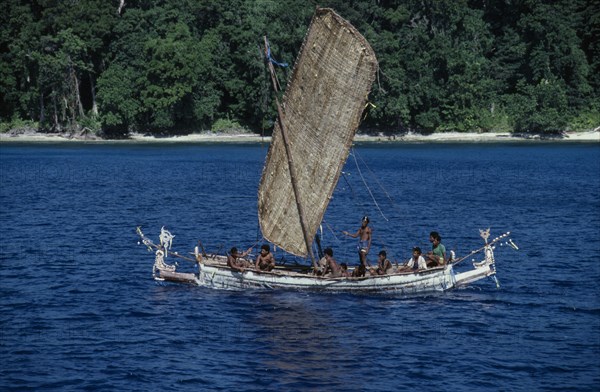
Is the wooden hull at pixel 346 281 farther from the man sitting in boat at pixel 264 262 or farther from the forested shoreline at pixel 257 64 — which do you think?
the forested shoreline at pixel 257 64

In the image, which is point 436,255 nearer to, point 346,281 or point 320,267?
point 346,281

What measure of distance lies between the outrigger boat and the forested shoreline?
90.7m

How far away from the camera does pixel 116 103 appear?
133 metres

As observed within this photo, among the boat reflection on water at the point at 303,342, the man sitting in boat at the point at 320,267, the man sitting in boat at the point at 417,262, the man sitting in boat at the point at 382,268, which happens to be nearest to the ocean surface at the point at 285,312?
the boat reflection on water at the point at 303,342

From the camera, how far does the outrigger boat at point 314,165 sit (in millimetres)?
36562

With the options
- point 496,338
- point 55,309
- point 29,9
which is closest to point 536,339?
point 496,338

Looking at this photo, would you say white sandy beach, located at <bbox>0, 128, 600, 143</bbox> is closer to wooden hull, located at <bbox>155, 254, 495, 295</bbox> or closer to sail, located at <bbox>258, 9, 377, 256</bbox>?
sail, located at <bbox>258, 9, 377, 256</bbox>

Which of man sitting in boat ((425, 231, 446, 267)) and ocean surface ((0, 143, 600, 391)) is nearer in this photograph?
ocean surface ((0, 143, 600, 391))

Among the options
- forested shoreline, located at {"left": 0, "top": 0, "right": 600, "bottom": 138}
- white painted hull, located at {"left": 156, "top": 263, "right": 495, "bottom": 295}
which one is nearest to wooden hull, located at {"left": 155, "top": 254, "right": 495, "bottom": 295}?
white painted hull, located at {"left": 156, "top": 263, "right": 495, "bottom": 295}

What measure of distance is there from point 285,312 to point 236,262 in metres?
4.00

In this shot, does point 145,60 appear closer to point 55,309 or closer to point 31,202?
point 31,202

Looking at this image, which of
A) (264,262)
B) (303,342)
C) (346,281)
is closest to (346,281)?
(346,281)

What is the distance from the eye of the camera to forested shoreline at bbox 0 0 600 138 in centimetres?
13200

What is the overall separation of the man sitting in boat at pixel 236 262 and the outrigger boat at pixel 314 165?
239 millimetres
